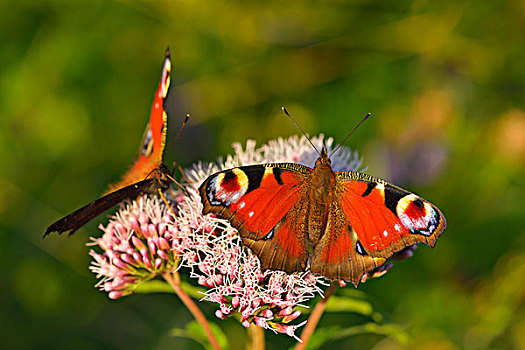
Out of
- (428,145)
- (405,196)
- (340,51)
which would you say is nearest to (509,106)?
(428,145)

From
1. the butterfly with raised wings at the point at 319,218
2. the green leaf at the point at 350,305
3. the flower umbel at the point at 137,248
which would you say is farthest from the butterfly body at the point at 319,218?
the flower umbel at the point at 137,248

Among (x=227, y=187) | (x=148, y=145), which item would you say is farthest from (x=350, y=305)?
(x=148, y=145)

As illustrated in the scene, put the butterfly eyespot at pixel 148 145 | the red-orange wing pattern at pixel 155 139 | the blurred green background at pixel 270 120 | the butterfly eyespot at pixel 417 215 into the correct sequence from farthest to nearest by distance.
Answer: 1. the blurred green background at pixel 270 120
2. the butterfly eyespot at pixel 148 145
3. the red-orange wing pattern at pixel 155 139
4. the butterfly eyespot at pixel 417 215

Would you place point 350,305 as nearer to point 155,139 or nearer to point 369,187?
point 369,187

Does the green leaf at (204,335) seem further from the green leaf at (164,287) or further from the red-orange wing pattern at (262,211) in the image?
the red-orange wing pattern at (262,211)

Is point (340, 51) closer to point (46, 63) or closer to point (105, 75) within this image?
point (105, 75)

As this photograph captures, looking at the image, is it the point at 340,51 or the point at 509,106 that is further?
the point at 340,51
